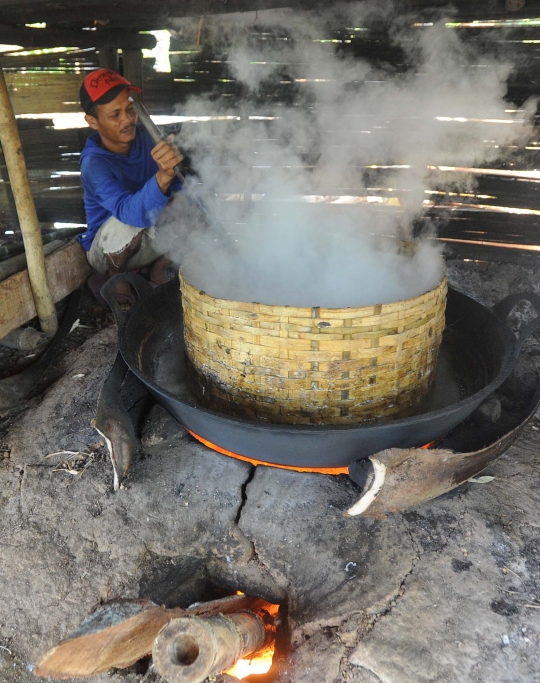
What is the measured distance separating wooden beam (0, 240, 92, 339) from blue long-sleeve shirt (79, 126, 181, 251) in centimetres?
15

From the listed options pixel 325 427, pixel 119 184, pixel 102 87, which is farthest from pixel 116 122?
pixel 325 427

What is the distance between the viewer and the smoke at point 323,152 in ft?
8.23

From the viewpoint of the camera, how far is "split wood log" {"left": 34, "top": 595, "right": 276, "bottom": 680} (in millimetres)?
1458

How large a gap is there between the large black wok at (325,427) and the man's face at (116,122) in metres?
1.27

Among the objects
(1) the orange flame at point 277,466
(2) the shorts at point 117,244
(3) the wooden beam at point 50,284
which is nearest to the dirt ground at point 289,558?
(1) the orange flame at point 277,466

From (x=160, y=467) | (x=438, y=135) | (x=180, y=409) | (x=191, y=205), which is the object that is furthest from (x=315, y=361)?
(x=438, y=135)

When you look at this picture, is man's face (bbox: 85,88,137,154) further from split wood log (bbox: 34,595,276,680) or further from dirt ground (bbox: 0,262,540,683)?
split wood log (bbox: 34,595,276,680)

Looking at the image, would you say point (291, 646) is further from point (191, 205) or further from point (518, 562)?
point (191, 205)

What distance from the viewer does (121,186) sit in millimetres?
3377

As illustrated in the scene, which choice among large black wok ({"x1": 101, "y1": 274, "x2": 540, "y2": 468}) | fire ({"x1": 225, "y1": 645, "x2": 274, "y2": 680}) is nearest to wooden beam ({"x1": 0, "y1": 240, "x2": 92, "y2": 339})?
large black wok ({"x1": 101, "y1": 274, "x2": 540, "y2": 468})

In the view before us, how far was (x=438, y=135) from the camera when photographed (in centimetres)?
336

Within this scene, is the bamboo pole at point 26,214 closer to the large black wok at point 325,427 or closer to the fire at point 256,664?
the large black wok at point 325,427

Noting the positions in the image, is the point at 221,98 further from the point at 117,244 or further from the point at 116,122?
the point at 117,244

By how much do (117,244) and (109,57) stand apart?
1530 mm
